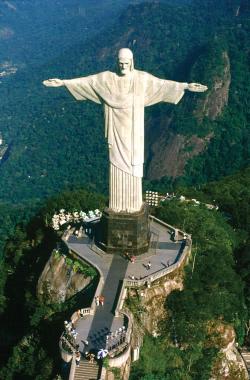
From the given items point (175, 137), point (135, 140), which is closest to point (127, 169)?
point (135, 140)

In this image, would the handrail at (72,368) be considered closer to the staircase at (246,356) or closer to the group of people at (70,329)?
the group of people at (70,329)

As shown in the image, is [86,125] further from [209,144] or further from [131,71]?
[131,71]

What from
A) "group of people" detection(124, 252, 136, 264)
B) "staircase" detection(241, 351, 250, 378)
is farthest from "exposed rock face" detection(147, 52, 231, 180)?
"group of people" detection(124, 252, 136, 264)

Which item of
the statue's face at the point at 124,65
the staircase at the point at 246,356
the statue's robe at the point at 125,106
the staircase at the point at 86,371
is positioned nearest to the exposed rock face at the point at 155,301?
the staircase at the point at 86,371

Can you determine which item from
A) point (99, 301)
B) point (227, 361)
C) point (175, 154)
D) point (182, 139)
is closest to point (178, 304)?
point (99, 301)

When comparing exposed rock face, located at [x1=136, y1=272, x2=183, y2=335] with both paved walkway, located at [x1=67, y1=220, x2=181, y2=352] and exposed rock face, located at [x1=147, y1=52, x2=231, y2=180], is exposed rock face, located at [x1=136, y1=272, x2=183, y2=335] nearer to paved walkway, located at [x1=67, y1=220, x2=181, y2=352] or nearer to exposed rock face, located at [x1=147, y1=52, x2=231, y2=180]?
paved walkway, located at [x1=67, y1=220, x2=181, y2=352]

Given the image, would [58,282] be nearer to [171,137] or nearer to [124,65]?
[124,65]
